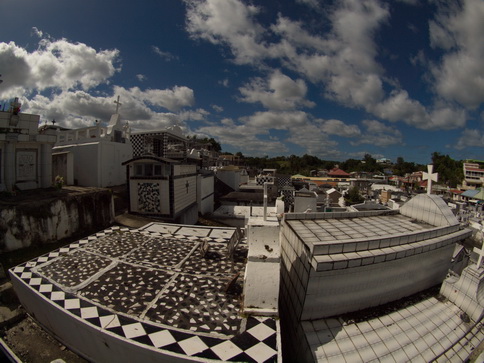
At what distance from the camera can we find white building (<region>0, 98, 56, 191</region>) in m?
12.5

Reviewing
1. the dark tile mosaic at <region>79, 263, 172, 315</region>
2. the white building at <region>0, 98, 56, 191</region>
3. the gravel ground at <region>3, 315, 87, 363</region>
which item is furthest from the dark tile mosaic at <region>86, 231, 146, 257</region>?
the white building at <region>0, 98, 56, 191</region>

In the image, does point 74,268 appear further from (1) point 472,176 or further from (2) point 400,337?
(1) point 472,176

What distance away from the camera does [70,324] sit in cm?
582

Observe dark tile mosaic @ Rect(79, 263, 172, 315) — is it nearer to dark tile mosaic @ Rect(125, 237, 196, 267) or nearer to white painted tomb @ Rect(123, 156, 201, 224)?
dark tile mosaic @ Rect(125, 237, 196, 267)

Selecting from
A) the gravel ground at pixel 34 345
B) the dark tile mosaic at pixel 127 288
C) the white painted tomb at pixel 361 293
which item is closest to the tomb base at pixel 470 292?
the white painted tomb at pixel 361 293

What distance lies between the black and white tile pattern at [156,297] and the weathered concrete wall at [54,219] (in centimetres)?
226

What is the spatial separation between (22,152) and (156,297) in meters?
13.1

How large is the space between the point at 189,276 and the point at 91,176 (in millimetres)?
15478

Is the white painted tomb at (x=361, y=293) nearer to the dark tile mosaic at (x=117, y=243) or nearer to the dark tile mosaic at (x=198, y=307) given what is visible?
the dark tile mosaic at (x=198, y=307)

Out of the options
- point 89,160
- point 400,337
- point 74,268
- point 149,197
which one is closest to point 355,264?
point 400,337

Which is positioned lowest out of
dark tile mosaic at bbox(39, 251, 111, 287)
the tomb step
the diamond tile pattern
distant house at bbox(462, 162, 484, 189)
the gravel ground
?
the gravel ground

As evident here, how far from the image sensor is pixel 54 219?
1164cm

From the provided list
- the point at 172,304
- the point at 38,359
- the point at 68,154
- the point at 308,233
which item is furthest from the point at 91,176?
the point at 308,233

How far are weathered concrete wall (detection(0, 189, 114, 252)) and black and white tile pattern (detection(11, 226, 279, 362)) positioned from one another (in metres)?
2.26
